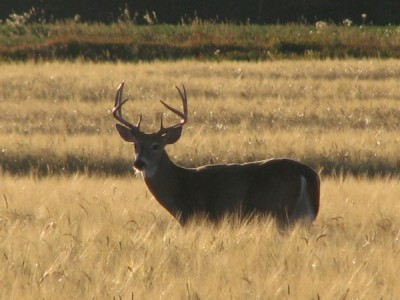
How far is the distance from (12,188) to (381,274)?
4.64 meters

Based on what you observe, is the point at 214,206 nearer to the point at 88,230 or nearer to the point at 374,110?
the point at 88,230

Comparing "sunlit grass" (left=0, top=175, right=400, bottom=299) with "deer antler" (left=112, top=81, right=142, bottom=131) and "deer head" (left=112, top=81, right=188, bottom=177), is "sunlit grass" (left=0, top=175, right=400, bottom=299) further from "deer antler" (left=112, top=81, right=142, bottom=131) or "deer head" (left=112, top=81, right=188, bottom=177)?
"deer antler" (left=112, top=81, right=142, bottom=131)

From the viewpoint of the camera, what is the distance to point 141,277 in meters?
6.62

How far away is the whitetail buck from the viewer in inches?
351

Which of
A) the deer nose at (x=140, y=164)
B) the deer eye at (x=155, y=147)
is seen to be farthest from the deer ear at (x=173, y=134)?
the deer nose at (x=140, y=164)

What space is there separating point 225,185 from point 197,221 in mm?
340

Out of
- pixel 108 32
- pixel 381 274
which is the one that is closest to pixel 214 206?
pixel 381 274

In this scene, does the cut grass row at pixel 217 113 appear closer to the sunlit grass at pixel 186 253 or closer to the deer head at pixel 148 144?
the deer head at pixel 148 144

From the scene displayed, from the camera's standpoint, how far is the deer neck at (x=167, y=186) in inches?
384

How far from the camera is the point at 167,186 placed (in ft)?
32.4

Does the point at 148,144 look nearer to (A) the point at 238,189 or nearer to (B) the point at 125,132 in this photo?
(B) the point at 125,132

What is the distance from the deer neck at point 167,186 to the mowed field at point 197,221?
156 mm

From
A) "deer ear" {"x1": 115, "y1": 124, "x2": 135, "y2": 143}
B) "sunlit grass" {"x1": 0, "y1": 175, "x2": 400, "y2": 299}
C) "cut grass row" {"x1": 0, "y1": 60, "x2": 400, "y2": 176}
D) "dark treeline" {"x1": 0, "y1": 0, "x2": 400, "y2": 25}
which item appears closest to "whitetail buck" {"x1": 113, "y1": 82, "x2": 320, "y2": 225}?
"deer ear" {"x1": 115, "y1": 124, "x2": 135, "y2": 143}

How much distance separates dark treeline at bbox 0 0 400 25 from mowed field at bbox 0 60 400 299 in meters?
29.6
